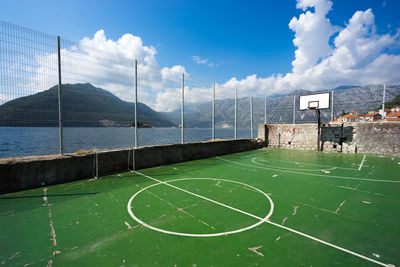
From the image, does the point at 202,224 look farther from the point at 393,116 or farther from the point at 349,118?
the point at 393,116

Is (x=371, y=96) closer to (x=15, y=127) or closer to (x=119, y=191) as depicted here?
(x=119, y=191)

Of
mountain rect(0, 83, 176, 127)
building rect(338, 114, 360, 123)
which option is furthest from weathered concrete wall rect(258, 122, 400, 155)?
mountain rect(0, 83, 176, 127)

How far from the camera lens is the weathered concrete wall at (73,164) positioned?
5.34 meters

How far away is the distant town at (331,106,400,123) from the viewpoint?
11880 millimetres

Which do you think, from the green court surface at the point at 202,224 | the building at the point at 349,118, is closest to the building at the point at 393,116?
the building at the point at 349,118

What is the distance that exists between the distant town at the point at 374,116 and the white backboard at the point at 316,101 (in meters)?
1.50

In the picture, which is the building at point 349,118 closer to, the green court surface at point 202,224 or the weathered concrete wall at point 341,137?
the weathered concrete wall at point 341,137

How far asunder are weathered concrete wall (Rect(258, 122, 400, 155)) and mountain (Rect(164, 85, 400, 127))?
0.83 m

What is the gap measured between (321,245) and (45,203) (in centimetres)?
602

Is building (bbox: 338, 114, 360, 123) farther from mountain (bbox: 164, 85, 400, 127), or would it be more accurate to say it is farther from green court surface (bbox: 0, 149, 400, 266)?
green court surface (bbox: 0, 149, 400, 266)

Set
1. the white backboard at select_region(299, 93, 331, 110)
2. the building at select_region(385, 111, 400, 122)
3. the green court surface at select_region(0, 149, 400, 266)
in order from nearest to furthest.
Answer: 1. the green court surface at select_region(0, 149, 400, 266)
2. the building at select_region(385, 111, 400, 122)
3. the white backboard at select_region(299, 93, 331, 110)

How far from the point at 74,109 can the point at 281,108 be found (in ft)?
51.2

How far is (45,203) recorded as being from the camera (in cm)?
458

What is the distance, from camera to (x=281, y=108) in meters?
16.7
